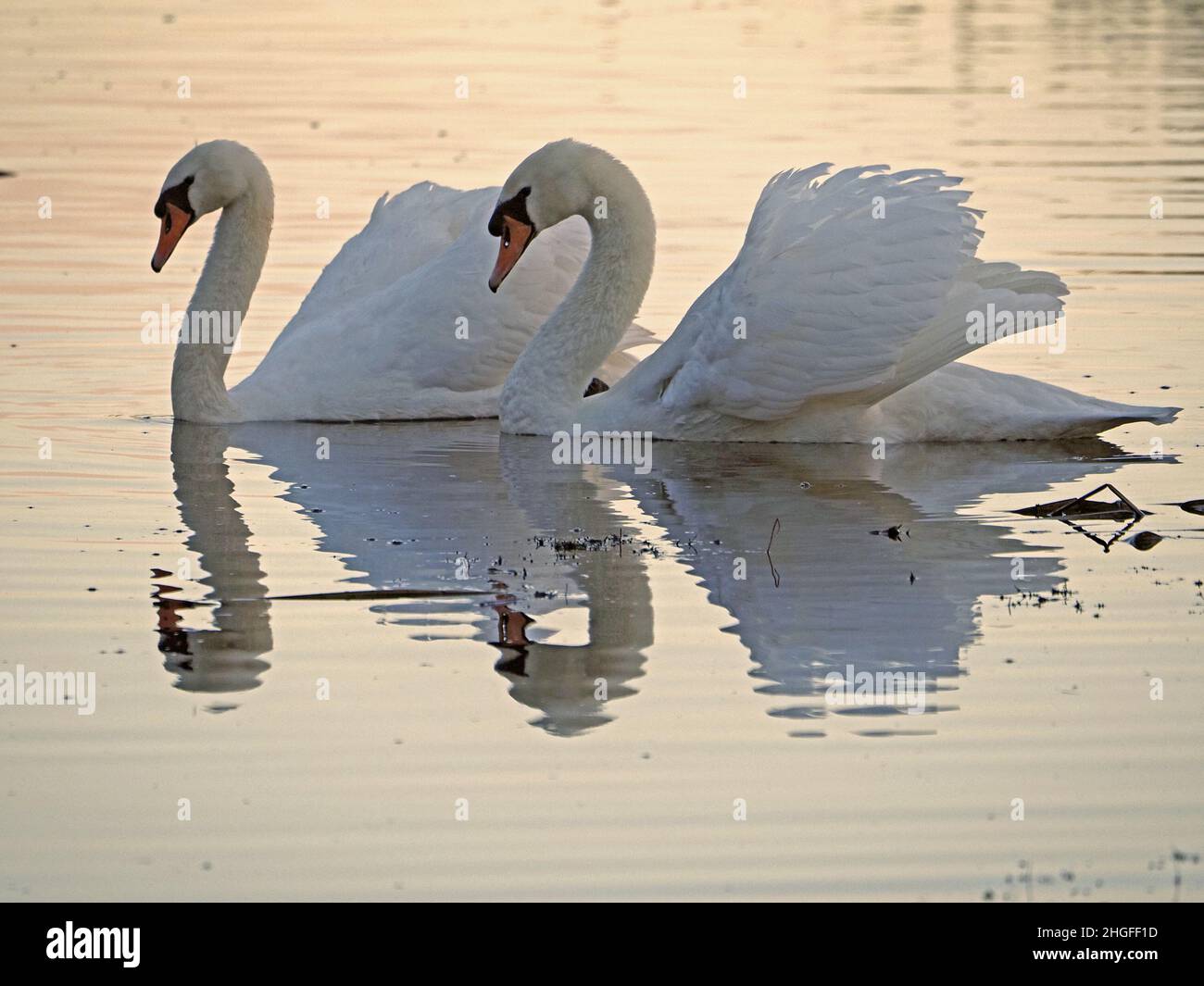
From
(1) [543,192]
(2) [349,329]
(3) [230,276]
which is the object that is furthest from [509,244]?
(3) [230,276]

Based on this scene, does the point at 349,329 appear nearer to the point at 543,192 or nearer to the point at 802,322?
the point at 543,192

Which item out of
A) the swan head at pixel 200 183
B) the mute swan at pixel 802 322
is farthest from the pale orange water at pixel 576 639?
the swan head at pixel 200 183

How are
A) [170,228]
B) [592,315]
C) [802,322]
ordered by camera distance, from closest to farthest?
[802,322]
[592,315]
[170,228]

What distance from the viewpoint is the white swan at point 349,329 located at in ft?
40.9

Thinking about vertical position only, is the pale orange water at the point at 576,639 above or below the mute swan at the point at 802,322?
below

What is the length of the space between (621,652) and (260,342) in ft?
24.0

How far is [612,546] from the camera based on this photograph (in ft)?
30.3

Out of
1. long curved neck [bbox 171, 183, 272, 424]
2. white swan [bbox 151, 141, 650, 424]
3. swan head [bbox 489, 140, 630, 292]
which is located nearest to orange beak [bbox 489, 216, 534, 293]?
swan head [bbox 489, 140, 630, 292]

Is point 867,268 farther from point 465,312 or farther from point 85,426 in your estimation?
point 85,426

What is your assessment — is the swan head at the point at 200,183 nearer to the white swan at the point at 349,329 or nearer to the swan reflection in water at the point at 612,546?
the white swan at the point at 349,329

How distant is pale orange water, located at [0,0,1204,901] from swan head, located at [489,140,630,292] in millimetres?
1010

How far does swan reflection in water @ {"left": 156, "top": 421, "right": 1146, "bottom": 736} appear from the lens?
752cm

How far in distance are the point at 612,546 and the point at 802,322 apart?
203 cm

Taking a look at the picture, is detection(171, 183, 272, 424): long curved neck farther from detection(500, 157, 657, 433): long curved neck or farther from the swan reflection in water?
detection(500, 157, 657, 433): long curved neck
